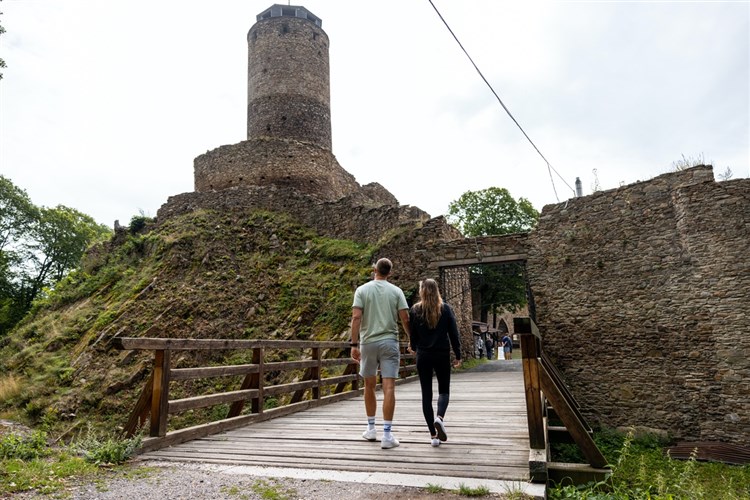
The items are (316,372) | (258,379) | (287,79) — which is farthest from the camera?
(287,79)

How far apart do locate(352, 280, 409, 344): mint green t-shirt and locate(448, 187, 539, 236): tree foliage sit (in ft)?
85.0

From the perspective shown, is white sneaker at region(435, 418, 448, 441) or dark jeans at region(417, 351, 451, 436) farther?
dark jeans at region(417, 351, 451, 436)

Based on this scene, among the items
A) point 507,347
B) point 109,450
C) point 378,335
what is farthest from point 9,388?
point 507,347

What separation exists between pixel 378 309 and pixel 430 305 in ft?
1.62

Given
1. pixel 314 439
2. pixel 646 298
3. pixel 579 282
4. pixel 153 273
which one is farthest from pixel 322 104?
pixel 314 439

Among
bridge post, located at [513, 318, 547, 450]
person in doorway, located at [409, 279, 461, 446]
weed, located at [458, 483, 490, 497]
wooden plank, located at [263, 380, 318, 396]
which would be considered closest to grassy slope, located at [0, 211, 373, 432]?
wooden plank, located at [263, 380, 318, 396]

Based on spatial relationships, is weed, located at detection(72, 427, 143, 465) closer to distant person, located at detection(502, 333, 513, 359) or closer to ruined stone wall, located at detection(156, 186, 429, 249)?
ruined stone wall, located at detection(156, 186, 429, 249)

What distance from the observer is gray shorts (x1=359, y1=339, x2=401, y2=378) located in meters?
4.34

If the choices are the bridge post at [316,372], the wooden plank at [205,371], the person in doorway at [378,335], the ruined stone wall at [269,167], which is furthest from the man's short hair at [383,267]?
the ruined stone wall at [269,167]

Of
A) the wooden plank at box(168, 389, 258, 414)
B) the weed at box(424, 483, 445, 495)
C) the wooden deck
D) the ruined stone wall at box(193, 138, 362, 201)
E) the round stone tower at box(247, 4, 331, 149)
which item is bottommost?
the wooden deck

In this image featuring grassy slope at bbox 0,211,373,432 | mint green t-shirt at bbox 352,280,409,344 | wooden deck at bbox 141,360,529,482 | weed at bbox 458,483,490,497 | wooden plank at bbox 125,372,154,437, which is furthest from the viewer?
grassy slope at bbox 0,211,373,432

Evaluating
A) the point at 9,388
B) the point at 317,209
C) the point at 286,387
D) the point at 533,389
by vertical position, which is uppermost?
the point at 317,209

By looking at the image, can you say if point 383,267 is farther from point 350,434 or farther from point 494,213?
point 494,213

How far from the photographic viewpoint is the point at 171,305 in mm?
13078
